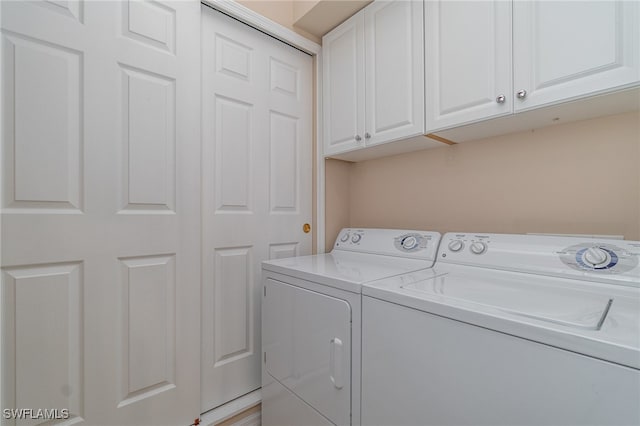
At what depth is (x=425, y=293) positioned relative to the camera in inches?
35.4

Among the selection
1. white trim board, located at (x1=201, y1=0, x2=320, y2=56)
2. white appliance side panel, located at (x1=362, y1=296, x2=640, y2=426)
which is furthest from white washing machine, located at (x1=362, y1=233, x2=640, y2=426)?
white trim board, located at (x1=201, y1=0, x2=320, y2=56)

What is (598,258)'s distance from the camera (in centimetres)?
95

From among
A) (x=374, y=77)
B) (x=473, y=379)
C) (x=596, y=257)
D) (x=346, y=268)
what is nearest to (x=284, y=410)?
(x=346, y=268)

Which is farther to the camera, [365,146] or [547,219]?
[365,146]

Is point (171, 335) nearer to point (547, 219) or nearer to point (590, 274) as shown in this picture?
point (590, 274)

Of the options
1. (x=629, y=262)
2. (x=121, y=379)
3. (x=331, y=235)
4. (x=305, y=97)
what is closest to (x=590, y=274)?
(x=629, y=262)

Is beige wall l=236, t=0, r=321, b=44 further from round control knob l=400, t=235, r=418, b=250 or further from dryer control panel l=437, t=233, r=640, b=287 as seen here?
dryer control panel l=437, t=233, r=640, b=287

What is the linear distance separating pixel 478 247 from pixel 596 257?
0.37m

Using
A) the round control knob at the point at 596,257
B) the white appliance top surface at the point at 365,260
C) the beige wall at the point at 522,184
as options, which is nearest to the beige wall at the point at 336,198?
the beige wall at the point at 522,184

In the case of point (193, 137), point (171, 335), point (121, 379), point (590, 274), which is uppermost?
point (193, 137)

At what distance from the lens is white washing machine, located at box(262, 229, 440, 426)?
1.05 metres

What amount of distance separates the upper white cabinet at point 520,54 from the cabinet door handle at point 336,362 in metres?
1.04

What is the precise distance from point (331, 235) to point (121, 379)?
1330 millimetres

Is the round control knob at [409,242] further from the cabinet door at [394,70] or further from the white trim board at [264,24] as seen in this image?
the white trim board at [264,24]
